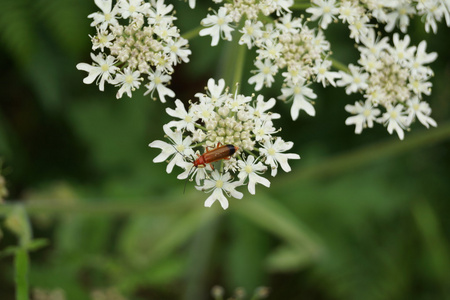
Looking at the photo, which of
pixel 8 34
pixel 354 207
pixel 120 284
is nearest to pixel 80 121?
pixel 8 34

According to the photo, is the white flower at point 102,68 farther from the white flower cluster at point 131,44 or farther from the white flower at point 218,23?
the white flower at point 218,23

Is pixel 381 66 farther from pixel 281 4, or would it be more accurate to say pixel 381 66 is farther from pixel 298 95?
pixel 281 4

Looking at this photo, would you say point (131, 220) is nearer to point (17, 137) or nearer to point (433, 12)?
point (17, 137)

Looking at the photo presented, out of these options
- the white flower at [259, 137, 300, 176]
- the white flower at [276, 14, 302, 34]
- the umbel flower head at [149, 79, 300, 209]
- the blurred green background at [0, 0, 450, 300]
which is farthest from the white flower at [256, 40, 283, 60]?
the blurred green background at [0, 0, 450, 300]

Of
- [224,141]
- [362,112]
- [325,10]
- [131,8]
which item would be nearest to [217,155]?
[224,141]

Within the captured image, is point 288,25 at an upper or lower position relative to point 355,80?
upper

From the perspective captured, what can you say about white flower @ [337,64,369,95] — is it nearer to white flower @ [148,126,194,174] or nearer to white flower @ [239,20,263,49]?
white flower @ [239,20,263,49]

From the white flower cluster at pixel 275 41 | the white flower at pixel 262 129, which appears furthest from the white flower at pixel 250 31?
the white flower at pixel 262 129
